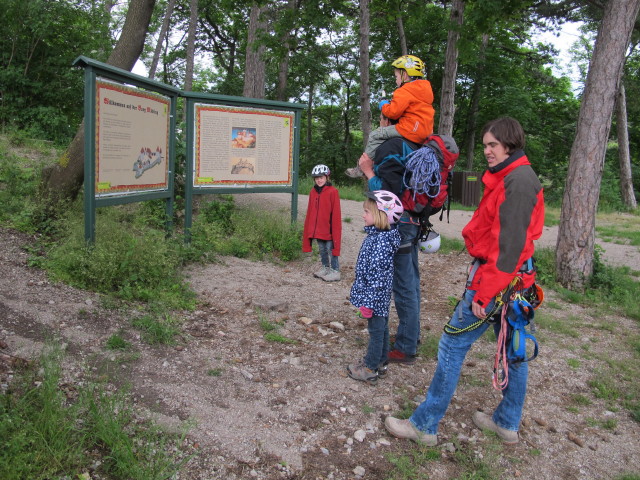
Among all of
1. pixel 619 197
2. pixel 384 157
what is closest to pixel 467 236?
pixel 384 157

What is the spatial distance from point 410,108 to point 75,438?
3.14m

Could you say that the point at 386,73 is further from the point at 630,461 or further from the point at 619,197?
the point at 630,461

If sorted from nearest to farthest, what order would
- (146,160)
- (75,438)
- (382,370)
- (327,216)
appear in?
1. (75,438)
2. (382,370)
3. (146,160)
4. (327,216)

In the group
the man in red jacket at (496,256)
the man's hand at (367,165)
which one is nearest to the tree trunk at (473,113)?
the man's hand at (367,165)

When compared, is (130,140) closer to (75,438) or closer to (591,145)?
(75,438)

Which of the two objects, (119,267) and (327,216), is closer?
(119,267)

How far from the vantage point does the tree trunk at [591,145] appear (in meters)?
6.96

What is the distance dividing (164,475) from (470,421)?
6.92 ft

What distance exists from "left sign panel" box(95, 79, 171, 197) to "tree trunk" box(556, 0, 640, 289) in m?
5.72

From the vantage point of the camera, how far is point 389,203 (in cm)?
355

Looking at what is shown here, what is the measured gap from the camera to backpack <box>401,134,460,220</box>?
3.69 metres

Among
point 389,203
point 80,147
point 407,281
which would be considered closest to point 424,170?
point 389,203

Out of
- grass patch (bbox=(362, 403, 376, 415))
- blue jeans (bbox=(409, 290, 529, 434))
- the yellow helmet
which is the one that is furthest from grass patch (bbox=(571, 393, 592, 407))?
the yellow helmet

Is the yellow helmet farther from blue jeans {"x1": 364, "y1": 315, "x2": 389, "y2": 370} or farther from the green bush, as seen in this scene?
the green bush
